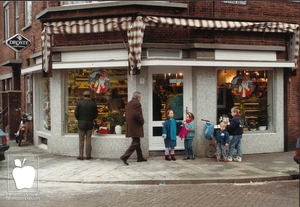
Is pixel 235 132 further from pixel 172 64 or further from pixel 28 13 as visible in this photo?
pixel 28 13

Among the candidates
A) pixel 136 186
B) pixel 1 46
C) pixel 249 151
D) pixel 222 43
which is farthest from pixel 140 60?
pixel 1 46

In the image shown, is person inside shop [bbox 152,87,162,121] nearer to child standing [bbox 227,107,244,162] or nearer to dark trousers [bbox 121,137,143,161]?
dark trousers [bbox 121,137,143,161]

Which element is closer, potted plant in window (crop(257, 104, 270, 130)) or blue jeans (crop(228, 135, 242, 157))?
blue jeans (crop(228, 135, 242, 157))

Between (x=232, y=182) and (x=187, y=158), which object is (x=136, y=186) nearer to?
(x=232, y=182)

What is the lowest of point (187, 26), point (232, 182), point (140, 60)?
point (232, 182)

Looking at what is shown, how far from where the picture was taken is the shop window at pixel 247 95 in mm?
12422

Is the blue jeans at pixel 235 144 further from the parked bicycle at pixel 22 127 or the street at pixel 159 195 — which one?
the parked bicycle at pixel 22 127

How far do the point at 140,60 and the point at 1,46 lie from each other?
39.8 feet

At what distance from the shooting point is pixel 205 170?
31.9 ft

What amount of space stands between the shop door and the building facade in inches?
1.2

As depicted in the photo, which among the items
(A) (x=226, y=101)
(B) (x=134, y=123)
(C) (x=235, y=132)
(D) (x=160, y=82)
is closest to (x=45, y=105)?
(D) (x=160, y=82)

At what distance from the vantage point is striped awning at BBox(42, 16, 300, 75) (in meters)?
10.7

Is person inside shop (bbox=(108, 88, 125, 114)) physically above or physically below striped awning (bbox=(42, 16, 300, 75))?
below

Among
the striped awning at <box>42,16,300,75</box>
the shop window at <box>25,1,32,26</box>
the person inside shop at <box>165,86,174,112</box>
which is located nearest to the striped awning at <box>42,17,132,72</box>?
the striped awning at <box>42,16,300,75</box>
